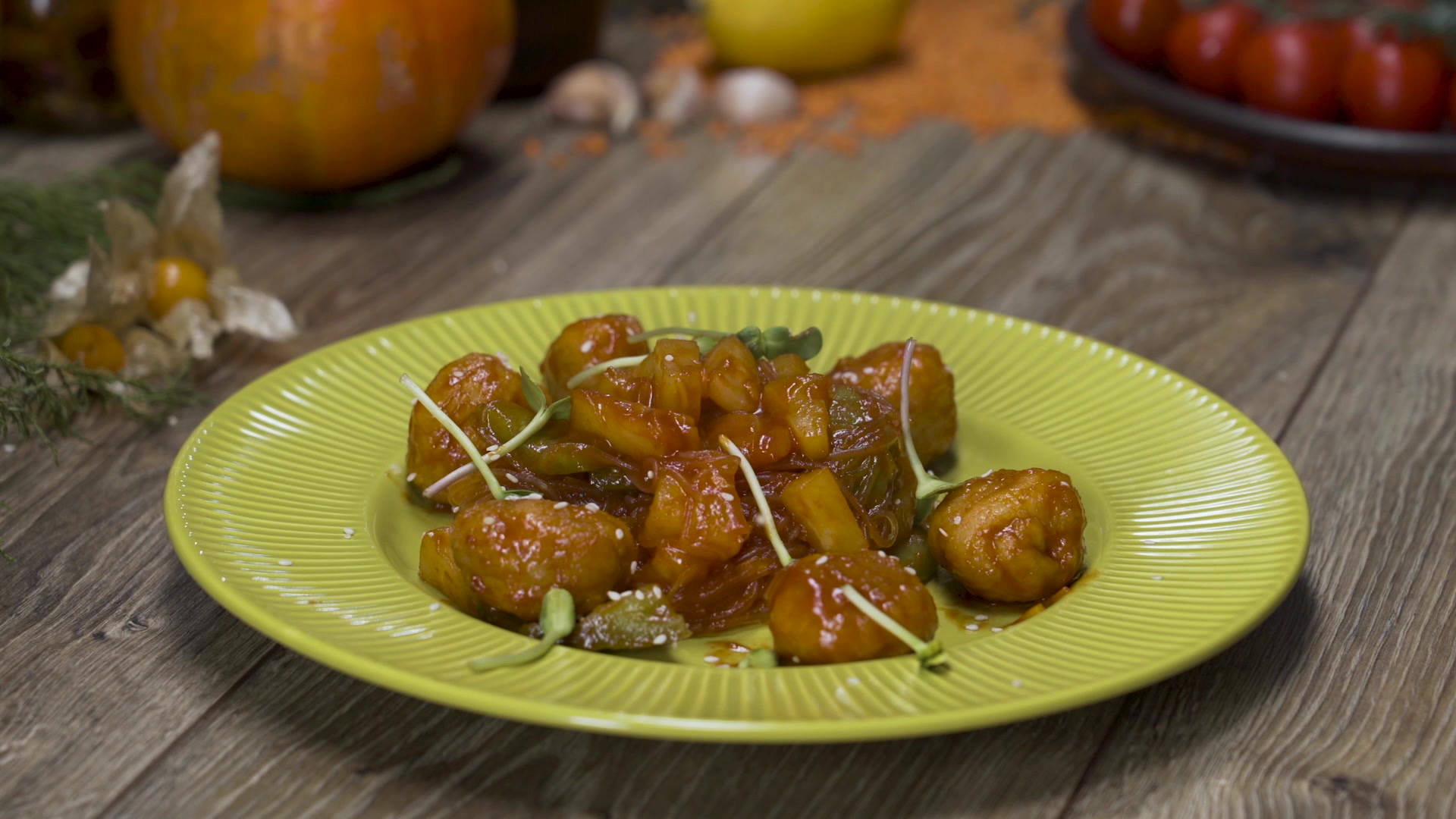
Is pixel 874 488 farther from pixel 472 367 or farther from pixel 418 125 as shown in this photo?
pixel 418 125

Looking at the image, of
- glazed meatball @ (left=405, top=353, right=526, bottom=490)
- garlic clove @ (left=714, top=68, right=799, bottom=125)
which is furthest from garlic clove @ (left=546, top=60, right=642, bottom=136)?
glazed meatball @ (left=405, top=353, right=526, bottom=490)

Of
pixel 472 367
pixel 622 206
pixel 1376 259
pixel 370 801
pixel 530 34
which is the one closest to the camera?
pixel 370 801

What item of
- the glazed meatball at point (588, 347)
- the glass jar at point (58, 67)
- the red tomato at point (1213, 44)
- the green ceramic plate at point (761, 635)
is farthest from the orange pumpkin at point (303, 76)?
the red tomato at point (1213, 44)

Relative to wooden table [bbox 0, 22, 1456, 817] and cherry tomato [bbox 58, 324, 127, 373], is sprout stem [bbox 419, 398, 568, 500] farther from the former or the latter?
cherry tomato [bbox 58, 324, 127, 373]

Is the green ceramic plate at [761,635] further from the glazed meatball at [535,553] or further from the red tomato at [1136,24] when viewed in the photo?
the red tomato at [1136,24]

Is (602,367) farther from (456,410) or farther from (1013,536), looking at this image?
(1013,536)

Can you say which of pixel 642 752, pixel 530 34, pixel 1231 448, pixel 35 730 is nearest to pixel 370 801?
pixel 642 752

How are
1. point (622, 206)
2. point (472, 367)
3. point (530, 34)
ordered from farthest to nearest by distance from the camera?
point (530, 34)
point (622, 206)
point (472, 367)
